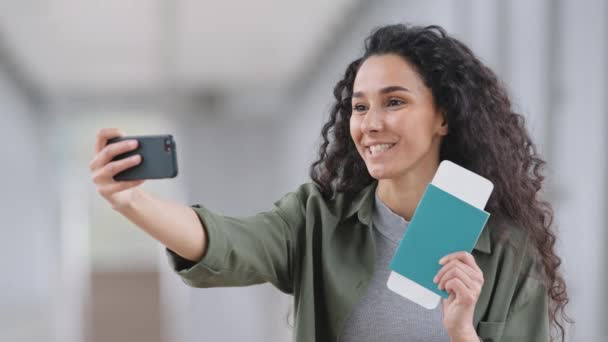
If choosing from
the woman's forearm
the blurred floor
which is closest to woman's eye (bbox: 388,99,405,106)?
the woman's forearm

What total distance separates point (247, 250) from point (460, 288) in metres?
0.40

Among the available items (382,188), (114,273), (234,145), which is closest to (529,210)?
(382,188)

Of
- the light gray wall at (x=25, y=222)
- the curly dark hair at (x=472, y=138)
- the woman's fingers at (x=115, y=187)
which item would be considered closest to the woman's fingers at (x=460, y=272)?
the curly dark hair at (x=472, y=138)

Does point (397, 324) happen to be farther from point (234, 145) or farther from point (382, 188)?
point (234, 145)

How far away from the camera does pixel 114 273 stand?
938cm

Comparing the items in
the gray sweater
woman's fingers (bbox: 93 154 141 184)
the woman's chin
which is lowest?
the gray sweater

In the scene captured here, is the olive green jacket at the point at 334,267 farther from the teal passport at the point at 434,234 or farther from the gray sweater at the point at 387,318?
the teal passport at the point at 434,234

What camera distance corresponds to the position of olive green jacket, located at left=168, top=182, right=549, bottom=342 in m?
1.61

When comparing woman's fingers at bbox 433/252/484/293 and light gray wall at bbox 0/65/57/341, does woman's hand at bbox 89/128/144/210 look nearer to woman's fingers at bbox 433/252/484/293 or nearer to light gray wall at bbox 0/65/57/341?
woman's fingers at bbox 433/252/484/293

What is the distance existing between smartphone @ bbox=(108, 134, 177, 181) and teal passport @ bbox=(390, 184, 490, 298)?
45cm

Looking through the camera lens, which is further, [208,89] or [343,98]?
[208,89]

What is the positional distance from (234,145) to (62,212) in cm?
229

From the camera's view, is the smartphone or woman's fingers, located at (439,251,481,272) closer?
the smartphone

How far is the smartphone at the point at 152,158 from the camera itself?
131cm
